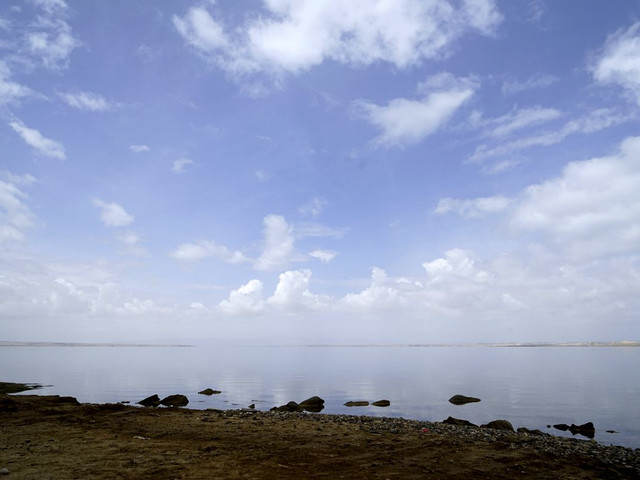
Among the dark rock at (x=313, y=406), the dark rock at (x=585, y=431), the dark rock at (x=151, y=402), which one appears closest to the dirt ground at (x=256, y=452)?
the dark rock at (x=585, y=431)

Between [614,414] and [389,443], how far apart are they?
1393 inches

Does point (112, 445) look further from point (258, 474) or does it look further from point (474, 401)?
point (474, 401)

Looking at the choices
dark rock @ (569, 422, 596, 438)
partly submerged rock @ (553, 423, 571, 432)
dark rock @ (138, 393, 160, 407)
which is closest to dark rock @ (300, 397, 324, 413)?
dark rock @ (138, 393, 160, 407)

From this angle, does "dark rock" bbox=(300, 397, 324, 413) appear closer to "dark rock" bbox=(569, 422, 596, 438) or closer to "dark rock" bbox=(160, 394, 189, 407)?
"dark rock" bbox=(160, 394, 189, 407)

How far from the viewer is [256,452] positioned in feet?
56.5

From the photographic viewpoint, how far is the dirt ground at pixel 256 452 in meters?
14.3

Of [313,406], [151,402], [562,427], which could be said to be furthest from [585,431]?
[151,402]

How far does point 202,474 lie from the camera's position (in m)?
13.6

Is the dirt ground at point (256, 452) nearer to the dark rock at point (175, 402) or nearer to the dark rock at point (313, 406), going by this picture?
the dark rock at point (175, 402)

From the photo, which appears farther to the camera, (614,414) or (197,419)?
(614,414)

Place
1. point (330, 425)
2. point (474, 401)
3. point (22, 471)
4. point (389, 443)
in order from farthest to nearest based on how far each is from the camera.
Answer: point (474, 401)
point (330, 425)
point (389, 443)
point (22, 471)

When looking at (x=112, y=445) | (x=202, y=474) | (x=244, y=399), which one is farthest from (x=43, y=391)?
(x=202, y=474)

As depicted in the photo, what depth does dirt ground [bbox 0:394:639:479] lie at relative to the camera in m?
14.3

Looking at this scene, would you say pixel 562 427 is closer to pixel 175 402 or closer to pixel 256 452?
pixel 256 452
